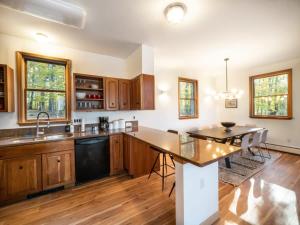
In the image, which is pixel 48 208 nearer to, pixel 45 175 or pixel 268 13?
pixel 45 175

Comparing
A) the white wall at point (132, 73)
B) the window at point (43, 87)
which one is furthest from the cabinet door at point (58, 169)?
the white wall at point (132, 73)

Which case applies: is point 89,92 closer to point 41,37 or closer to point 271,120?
point 41,37

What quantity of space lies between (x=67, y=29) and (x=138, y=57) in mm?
1396

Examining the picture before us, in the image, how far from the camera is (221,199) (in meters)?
2.23

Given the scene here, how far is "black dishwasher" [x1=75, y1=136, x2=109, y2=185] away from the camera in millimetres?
2672

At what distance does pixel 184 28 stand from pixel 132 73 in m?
1.59

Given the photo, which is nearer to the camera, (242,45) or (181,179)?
(181,179)

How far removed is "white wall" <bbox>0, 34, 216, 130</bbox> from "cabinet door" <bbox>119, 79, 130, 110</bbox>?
310 millimetres

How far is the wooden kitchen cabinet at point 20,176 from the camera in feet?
7.05

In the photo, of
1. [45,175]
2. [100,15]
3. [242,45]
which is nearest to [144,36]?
[100,15]

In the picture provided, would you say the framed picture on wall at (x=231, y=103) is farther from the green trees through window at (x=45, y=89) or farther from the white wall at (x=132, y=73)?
the green trees through window at (x=45, y=89)

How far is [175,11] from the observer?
195 centimetres

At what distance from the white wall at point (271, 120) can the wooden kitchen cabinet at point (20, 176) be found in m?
6.05

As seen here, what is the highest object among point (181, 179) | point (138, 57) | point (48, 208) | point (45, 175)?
point (138, 57)
